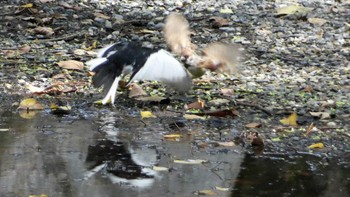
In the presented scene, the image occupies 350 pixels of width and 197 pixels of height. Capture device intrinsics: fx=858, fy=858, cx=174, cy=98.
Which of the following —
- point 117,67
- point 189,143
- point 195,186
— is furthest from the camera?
point 117,67

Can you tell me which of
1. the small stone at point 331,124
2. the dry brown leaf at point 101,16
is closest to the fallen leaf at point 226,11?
the dry brown leaf at point 101,16

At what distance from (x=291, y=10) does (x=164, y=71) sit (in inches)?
153

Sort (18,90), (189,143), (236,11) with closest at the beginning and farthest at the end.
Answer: (189,143)
(18,90)
(236,11)

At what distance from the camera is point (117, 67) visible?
649cm

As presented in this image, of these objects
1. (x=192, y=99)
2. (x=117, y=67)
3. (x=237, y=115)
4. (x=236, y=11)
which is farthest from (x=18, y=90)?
(x=236, y=11)

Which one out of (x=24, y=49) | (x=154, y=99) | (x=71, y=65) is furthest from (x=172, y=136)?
(x=24, y=49)

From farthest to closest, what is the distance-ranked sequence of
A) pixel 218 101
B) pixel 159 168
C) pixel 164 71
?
pixel 218 101 → pixel 164 71 → pixel 159 168

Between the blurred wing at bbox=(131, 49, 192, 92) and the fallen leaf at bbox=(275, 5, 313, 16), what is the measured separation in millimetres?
3612

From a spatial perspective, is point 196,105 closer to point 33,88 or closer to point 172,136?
point 172,136

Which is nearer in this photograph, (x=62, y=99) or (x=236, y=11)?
(x=62, y=99)

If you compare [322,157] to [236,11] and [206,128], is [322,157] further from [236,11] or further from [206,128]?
[236,11]

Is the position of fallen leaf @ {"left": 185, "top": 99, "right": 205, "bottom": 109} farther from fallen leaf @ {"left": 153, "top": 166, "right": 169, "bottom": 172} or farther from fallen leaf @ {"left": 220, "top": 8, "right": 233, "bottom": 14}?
fallen leaf @ {"left": 220, "top": 8, "right": 233, "bottom": 14}

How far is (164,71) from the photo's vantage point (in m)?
6.22

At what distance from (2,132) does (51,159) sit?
0.74 metres
